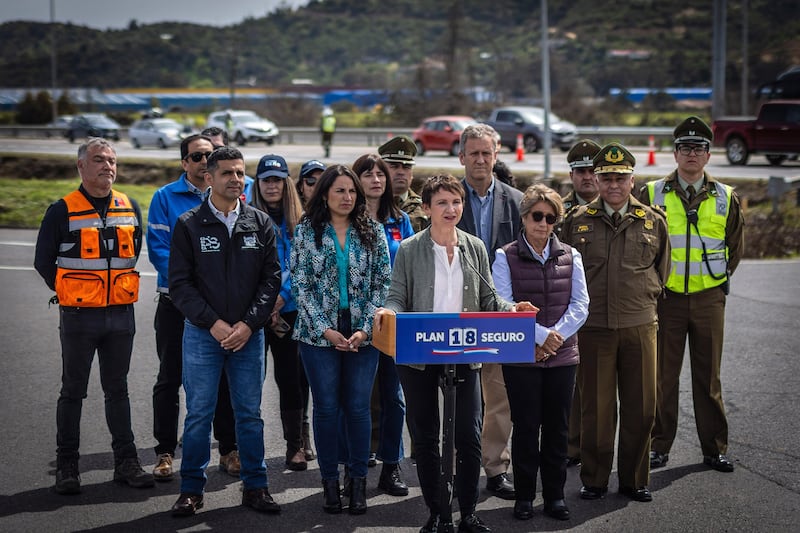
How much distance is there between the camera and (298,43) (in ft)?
524

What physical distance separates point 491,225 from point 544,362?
4.61 feet

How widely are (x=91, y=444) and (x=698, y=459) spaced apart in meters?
4.48

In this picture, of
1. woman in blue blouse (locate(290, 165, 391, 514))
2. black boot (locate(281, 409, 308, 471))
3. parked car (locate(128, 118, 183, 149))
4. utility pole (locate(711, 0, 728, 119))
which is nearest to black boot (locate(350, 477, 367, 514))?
woman in blue blouse (locate(290, 165, 391, 514))

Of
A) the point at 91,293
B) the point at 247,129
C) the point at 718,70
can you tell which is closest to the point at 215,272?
the point at 91,293

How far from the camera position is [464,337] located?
17.1ft

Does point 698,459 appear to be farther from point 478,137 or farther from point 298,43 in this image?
point 298,43

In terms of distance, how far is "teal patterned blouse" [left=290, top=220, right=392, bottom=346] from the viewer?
611 cm

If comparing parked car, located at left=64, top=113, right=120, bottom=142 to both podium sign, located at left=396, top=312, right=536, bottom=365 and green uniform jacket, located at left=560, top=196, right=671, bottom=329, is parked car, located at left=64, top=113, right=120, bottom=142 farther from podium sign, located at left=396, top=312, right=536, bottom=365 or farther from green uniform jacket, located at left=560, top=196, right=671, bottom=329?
podium sign, located at left=396, top=312, right=536, bottom=365

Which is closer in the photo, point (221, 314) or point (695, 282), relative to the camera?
point (221, 314)

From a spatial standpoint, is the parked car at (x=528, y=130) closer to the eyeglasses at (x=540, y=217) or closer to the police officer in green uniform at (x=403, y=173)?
the police officer in green uniform at (x=403, y=173)

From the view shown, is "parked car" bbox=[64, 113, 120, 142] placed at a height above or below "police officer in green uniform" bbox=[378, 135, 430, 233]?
above

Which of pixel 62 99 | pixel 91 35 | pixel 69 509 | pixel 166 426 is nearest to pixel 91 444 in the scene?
pixel 166 426

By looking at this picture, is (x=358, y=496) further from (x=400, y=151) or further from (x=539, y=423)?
(x=400, y=151)

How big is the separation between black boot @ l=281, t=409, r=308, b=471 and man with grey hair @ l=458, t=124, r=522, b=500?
130 centimetres
